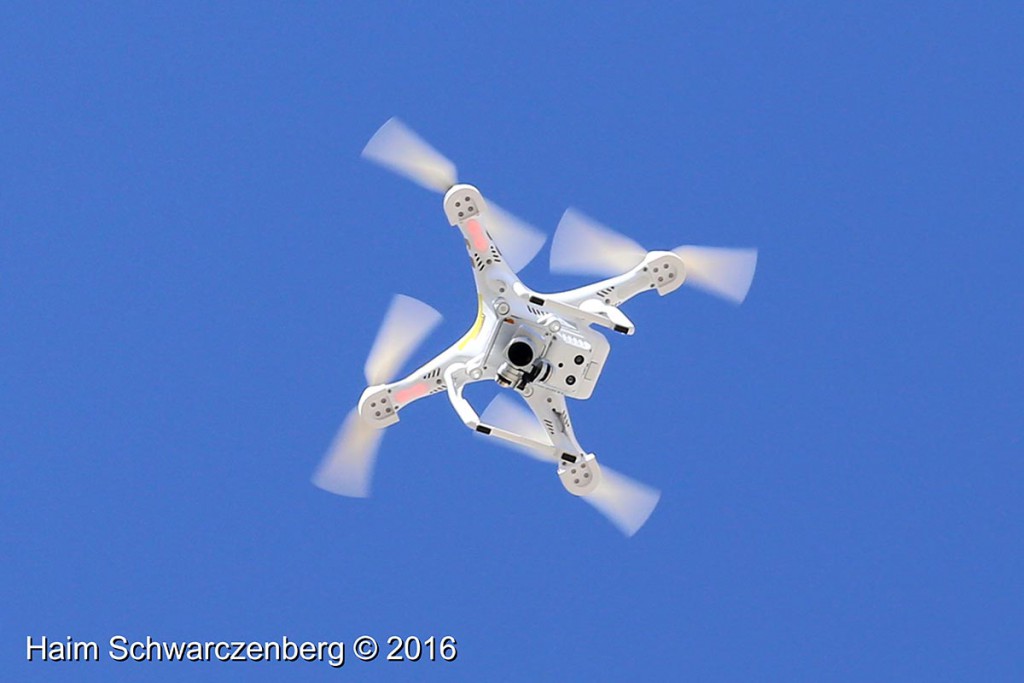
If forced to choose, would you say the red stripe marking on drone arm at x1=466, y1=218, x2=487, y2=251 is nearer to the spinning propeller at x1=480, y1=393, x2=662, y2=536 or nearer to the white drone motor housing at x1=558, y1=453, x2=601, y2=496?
the spinning propeller at x1=480, y1=393, x2=662, y2=536

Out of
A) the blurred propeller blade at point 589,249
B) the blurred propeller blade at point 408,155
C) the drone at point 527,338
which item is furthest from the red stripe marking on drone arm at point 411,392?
the blurred propeller blade at point 408,155

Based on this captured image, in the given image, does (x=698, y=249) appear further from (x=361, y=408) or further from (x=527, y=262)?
(x=361, y=408)

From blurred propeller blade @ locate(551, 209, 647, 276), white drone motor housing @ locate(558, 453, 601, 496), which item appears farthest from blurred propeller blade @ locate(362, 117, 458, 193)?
white drone motor housing @ locate(558, 453, 601, 496)

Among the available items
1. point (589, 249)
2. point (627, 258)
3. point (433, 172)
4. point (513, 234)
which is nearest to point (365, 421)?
point (513, 234)

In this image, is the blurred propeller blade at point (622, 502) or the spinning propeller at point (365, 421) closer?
the spinning propeller at point (365, 421)

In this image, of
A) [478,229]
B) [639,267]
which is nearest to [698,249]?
[639,267]

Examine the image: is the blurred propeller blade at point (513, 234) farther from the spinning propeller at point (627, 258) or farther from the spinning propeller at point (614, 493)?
the spinning propeller at point (614, 493)

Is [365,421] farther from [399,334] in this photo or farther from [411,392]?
[399,334]

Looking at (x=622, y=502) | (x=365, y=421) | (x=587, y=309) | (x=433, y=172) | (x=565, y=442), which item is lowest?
(x=622, y=502)
